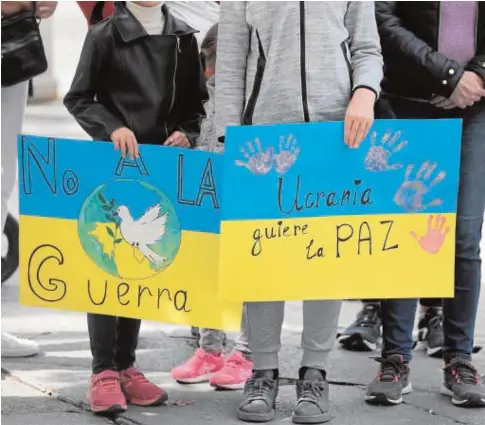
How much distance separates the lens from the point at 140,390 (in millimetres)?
4527

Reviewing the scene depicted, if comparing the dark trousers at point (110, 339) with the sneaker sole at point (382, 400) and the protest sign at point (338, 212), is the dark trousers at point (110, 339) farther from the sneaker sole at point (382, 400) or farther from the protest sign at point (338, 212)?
the sneaker sole at point (382, 400)

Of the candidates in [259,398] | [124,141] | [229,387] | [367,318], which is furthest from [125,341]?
[367,318]

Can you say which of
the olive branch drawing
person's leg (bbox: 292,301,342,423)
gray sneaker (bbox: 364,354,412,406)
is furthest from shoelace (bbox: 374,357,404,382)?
the olive branch drawing

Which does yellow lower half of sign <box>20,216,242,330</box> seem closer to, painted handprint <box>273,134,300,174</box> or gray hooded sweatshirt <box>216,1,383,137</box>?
painted handprint <box>273,134,300,174</box>

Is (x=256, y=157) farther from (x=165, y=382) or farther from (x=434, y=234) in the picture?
(x=165, y=382)

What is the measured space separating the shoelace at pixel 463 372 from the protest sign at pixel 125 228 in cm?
91

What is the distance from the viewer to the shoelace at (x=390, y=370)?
4664 mm

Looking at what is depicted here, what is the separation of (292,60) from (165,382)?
147 cm

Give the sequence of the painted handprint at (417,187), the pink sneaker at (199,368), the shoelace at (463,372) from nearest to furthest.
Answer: the painted handprint at (417,187) < the shoelace at (463,372) < the pink sneaker at (199,368)

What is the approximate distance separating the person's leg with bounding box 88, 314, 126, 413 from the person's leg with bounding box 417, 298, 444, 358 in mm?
1507

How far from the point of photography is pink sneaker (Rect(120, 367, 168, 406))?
4516 millimetres

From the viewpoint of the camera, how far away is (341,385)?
4867 millimetres

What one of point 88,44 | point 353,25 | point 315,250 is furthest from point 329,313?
point 88,44

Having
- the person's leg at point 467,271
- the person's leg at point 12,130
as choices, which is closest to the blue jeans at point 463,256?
the person's leg at point 467,271
